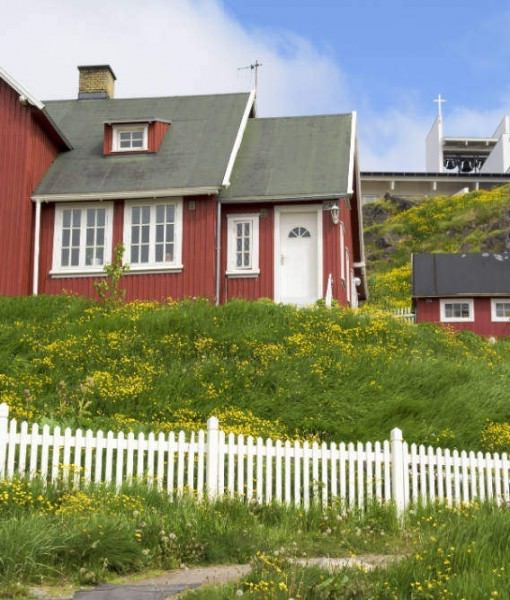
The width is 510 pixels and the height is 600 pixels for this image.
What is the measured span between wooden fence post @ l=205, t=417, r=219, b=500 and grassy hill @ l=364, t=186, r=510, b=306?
5081cm

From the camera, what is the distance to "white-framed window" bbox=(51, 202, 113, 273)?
21.5m

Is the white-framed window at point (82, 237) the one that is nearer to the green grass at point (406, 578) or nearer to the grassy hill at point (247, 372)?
the grassy hill at point (247, 372)

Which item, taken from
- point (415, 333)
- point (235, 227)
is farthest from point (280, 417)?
point (235, 227)

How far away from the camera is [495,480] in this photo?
11.1 metres

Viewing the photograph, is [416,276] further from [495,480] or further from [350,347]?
[495,480]

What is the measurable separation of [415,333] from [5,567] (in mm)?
12220

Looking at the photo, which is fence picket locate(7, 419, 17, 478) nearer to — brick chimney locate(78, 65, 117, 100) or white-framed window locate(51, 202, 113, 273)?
white-framed window locate(51, 202, 113, 273)

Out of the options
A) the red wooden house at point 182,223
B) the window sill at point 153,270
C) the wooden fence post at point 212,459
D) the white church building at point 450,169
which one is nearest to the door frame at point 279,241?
the red wooden house at point 182,223

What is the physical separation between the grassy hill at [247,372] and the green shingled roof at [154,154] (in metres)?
4.71

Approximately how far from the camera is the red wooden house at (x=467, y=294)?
38.8 m

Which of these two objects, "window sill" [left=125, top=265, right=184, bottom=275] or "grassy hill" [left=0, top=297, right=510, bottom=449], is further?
"window sill" [left=125, top=265, right=184, bottom=275]

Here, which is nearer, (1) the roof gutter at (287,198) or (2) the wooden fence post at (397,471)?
(2) the wooden fence post at (397,471)

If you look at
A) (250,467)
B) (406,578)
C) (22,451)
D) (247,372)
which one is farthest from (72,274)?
(406,578)

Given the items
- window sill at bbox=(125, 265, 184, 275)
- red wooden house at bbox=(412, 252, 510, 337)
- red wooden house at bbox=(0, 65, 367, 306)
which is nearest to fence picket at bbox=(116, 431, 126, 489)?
red wooden house at bbox=(0, 65, 367, 306)
